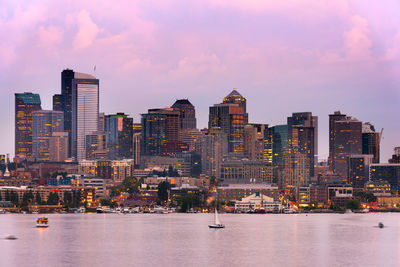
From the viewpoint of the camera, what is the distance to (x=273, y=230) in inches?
7510

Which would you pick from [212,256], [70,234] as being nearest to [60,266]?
[212,256]

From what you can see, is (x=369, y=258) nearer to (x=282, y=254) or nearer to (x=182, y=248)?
(x=282, y=254)

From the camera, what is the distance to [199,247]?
144750mm

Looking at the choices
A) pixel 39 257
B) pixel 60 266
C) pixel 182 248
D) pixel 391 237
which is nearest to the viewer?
pixel 60 266

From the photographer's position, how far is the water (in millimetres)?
124250

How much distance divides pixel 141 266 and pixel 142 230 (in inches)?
2822

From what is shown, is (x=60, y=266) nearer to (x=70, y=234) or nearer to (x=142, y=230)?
(x=70, y=234)

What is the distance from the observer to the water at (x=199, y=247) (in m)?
124

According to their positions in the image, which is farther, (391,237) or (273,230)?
(273,230)

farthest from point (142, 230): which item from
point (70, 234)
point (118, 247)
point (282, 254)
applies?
point (282, 254)

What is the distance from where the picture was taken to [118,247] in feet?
477

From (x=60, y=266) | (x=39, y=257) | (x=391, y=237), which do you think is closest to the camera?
(x=60, y=266)

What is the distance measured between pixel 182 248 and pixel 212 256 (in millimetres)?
13647

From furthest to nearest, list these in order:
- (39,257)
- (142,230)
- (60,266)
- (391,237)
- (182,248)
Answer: (142,230) → (391,237) → (182,248) → (39,257) → (60,266)
